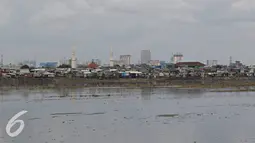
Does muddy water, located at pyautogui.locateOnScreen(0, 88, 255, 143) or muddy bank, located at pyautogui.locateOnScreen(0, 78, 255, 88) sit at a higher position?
muddy bank, located at pyautogui.locateOnScreen(0, 78, 255, 88)

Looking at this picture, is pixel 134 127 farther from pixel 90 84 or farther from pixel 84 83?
pixel 84 83

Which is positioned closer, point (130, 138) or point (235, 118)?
point (130, 138)

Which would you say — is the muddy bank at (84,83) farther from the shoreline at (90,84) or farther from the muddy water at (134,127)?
the muddy water at (134,127)

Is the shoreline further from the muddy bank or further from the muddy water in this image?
the muddy water

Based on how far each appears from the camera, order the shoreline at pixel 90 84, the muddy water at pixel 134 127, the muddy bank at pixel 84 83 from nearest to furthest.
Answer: the muddy water at pixel 134 127 < the shoreline at pixel 90 84 < the muddy bank at pixel 84 83

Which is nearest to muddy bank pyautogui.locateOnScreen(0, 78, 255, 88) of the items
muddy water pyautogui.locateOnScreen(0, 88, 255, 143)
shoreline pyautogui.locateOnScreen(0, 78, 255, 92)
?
shoreline pyautogui.locateOnScreen(0, 78, 255, 92)

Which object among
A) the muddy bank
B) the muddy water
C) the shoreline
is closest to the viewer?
the muddy water

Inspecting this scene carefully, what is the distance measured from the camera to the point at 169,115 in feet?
97.5

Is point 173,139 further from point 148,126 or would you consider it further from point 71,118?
point 71,118

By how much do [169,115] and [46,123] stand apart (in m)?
8.55

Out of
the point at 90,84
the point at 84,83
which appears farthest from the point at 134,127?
the point at 84,83

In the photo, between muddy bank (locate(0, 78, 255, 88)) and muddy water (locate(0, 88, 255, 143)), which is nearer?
muddy water (locate(0, 88, 255, 143))

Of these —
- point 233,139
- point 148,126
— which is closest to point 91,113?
point 148,126

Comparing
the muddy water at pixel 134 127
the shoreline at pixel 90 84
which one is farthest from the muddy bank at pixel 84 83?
the muddy water at pixel 134 127
